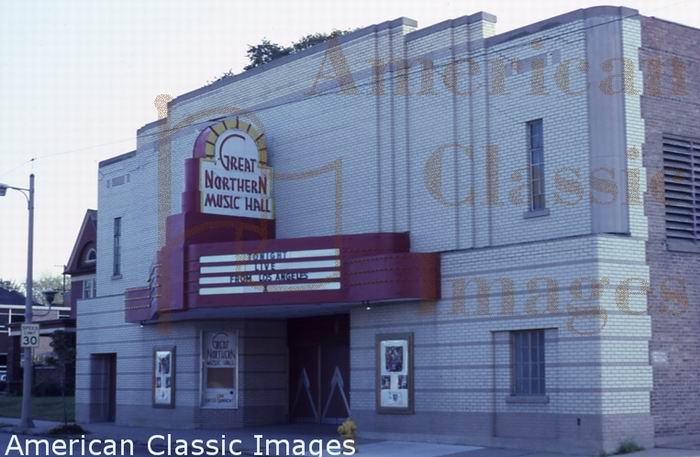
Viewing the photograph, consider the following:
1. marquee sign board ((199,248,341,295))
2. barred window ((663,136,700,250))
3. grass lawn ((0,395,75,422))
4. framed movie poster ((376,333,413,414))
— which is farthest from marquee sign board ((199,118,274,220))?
grass lawn ((0,395,75,422))

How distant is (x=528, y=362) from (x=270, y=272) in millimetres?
6761

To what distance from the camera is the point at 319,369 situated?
1222 inches

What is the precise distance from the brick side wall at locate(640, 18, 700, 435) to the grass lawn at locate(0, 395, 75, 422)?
22.8m

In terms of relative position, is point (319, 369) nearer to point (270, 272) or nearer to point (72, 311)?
point (270, 272)

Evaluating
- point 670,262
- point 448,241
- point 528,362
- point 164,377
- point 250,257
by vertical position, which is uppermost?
point 448,241

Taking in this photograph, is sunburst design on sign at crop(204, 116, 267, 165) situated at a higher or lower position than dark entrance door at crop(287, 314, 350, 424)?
higher

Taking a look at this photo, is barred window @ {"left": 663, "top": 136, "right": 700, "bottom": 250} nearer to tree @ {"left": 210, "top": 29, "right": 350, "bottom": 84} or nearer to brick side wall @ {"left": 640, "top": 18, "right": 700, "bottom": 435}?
brick side wall @ {"left": 640, "top": 18, "right": 700, "bottom": 435}

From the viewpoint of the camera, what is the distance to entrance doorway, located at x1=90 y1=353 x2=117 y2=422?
36344 mm

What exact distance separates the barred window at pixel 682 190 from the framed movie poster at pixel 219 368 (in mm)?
13232

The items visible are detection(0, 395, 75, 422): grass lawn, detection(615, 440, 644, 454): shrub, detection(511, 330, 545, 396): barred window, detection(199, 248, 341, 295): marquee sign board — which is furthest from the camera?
detection(0, 395, 75, 422): grass lawn

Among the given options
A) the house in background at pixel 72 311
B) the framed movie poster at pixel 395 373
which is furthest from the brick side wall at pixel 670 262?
the house in background at pixel 72 311

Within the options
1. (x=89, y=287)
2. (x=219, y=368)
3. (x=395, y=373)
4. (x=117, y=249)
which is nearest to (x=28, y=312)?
(x=117, y=249)

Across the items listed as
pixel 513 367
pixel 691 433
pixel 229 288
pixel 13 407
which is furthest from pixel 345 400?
pixel 13 407

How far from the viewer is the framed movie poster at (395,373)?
25.2 m
